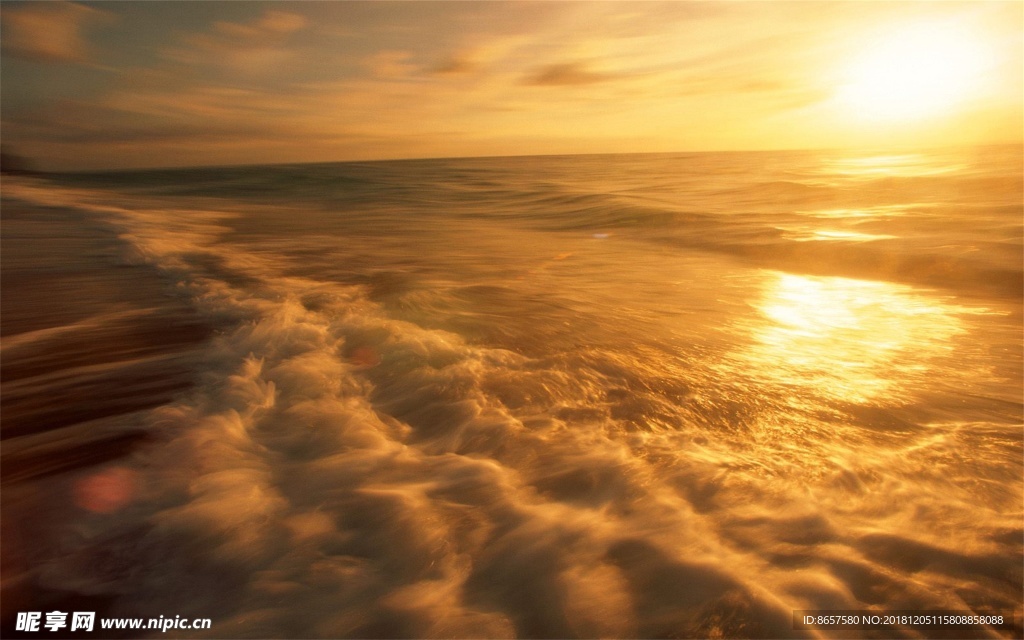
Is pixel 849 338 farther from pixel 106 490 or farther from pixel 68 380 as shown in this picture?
pixel 68 380

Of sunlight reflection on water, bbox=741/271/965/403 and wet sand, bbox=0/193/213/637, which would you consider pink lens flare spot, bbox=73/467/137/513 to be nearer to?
wet sand, bbox=0/193/213/637

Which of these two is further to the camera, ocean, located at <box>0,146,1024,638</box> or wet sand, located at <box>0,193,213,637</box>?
wet sand, located at <box>0,193,213,637</box>

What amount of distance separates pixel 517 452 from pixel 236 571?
1.25 meters

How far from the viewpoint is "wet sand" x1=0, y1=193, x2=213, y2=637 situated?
2.10 m

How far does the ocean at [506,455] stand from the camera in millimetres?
1888

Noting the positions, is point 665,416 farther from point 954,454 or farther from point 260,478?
point 260,478

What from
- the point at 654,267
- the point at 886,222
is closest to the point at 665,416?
the point at 654,267

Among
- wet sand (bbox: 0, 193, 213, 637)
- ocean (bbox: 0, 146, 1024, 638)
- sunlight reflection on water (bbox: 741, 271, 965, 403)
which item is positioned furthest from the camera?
sunlight reflection on water (bbox: 741, 271, 965, 403)

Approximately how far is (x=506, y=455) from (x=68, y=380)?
106 inches

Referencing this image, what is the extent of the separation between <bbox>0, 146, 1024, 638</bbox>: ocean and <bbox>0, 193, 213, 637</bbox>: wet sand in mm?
18

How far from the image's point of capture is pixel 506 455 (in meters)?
2.68

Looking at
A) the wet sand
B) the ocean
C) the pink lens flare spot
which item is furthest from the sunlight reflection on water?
the wet sand

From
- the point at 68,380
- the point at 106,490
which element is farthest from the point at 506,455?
the point at 68,380

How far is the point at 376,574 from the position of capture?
1972mm
